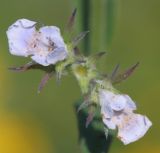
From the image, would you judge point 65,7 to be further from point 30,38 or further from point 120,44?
point 30,38

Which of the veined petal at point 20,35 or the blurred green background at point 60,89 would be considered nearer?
the veined petal at point 20,35

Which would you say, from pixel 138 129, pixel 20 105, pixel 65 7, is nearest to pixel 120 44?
pixel 65 7

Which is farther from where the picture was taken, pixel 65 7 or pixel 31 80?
pixel 65 7

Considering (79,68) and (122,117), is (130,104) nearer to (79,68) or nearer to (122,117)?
(122,117)

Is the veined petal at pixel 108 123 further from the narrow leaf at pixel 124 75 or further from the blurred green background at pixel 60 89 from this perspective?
the blurred green background at pixel 60 89

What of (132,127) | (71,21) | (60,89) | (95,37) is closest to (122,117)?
(132,127)

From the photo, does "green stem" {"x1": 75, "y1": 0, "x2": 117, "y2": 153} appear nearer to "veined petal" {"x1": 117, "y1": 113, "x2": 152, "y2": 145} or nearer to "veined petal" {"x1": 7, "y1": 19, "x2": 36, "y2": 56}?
"veined petal" {"x1": 117, "y1": 113, "x2": 152, "y2": 145}

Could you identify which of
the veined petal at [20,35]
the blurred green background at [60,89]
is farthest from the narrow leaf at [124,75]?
the blurred green background at [60,89]
